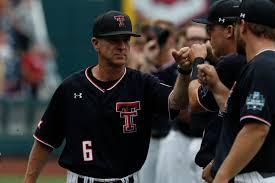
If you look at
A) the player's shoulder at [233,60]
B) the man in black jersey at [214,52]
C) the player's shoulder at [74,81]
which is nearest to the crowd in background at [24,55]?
the player's shoulder at [74,81]

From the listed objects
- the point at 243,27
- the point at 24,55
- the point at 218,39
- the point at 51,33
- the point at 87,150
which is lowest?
the point at 24,55

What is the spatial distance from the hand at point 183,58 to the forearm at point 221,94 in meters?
0.36

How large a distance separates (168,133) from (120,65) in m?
3.64

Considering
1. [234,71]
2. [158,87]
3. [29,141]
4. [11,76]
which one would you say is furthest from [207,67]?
[11,76]

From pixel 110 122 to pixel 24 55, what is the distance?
43.9 ft

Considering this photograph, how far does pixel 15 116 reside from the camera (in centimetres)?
1727

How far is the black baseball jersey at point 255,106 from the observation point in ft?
16.1

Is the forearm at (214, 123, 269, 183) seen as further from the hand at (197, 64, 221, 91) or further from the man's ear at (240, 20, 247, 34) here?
the hand at (197, 64, 221, 91)

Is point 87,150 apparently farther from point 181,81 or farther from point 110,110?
point 181,81

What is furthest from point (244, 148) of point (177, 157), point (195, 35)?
point (177, 157)

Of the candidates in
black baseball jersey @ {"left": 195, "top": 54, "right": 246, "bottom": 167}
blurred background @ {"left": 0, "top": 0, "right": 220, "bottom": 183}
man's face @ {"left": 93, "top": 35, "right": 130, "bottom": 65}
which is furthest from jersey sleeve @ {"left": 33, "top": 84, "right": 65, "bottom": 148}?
blurred background @ {"left": 0, "top": 0, "right": 220, "bottom": 183}

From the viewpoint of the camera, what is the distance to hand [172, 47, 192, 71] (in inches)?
228

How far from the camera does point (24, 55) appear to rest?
19375 millimetres

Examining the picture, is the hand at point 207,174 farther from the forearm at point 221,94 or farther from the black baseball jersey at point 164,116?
the black baseball jersey at point 164,116
